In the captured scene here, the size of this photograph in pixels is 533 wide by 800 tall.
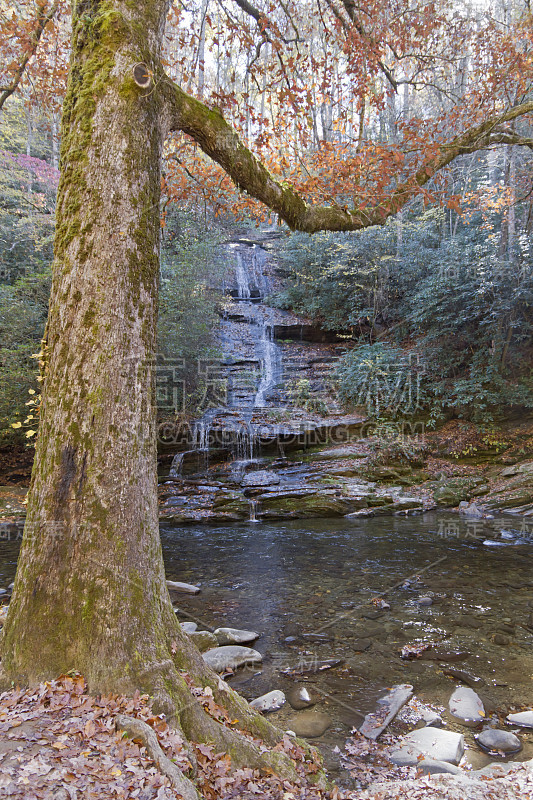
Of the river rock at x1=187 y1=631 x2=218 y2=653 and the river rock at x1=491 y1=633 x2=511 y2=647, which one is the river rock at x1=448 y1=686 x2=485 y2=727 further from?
the river rock at x1=187 y1=631 x2=218 y2=653

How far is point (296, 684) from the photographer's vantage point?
12.0ft

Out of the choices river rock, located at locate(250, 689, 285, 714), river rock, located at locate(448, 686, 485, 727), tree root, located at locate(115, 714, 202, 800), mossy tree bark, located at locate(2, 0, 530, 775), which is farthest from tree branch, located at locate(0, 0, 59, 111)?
river rock, located at locate(448, 686, 485, 727)

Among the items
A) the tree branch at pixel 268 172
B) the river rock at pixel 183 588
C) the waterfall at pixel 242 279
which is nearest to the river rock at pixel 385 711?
Answer: the river rock at pixel 183 588

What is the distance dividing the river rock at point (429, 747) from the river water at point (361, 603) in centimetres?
15

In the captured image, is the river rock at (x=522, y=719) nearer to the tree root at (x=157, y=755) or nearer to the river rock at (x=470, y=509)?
the tree root at (x=157, y=755)

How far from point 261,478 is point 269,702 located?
7.89 metres

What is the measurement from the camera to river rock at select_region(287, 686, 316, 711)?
337 centimetres

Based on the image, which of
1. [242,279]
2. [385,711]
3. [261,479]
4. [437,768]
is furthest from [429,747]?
[242,279]

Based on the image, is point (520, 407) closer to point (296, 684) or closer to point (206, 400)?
point (206, 400)

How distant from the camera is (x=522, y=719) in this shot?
315cm

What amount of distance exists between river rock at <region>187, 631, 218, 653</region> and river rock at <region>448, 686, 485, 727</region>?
205 centimetres

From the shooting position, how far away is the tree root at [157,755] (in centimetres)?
173

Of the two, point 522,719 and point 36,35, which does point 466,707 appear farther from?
point 36,35

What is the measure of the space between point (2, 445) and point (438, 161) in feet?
40.0
